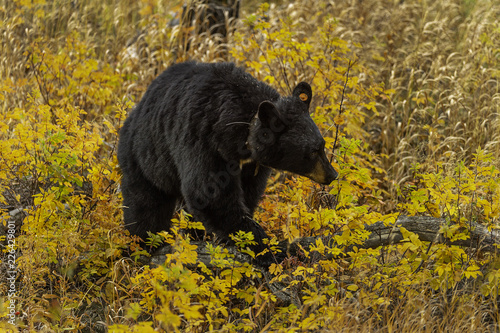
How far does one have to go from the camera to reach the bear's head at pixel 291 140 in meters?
3.61

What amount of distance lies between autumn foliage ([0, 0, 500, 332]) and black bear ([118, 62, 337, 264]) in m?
0.25

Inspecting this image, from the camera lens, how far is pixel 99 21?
28.8 ft

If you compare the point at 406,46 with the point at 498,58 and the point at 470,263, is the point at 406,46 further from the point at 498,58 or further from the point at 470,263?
the point at 470,263

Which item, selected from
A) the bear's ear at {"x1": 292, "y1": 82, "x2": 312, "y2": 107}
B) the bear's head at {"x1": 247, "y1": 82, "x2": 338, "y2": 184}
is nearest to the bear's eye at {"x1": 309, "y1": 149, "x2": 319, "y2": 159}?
the bear's head at {"x1": 247, "y1": 82, "x2": 338, "y2": 184}

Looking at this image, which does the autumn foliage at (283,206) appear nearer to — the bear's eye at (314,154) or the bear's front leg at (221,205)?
the bear's front leg at (221,205)

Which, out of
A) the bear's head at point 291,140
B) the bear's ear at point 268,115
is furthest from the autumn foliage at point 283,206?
the bear's ear at point 268,115

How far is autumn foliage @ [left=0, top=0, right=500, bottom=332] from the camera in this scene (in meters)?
3.07

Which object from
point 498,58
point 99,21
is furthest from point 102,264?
point 99,21

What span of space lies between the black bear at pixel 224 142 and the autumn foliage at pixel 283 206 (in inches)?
9.7

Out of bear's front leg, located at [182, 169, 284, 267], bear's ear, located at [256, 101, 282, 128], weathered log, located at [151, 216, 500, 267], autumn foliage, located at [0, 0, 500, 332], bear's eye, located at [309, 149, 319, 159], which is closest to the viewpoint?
autumn foliage, located at [0, 0, 500, 332]

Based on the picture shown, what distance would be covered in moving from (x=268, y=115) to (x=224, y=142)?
35 centimetres

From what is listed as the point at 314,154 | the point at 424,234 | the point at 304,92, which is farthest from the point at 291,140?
the point at 424,234

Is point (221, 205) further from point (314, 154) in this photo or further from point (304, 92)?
point (304, 92)

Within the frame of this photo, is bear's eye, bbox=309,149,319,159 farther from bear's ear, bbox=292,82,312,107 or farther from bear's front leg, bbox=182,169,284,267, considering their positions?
bear's front leg, bbox=182,169,284,267
